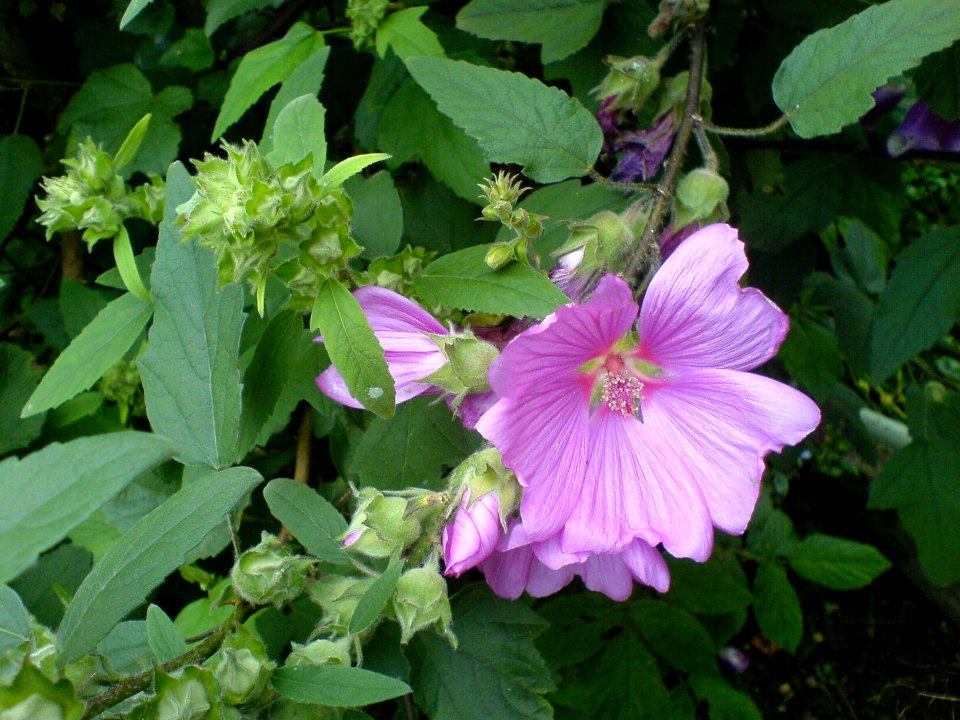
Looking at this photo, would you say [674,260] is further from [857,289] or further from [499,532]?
[857,289]

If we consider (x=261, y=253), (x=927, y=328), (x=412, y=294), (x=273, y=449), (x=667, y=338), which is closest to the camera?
(x=261, y=253)

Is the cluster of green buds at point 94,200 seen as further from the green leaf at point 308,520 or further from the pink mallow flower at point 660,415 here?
the pink mallow flower at point 660,415

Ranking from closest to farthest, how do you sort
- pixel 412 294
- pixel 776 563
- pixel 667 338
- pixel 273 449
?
pixel 667 338 < pixel 412 294 < pixel 273 449 < pixel 776 563

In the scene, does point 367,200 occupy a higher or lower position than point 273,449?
higher

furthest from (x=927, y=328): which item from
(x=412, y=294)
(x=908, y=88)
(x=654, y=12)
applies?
(x=412, y=294)

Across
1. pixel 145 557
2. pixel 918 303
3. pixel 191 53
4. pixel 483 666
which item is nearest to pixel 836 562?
pixel 918 303

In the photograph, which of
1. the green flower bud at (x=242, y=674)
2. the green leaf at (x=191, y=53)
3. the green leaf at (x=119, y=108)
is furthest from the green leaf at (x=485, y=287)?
the green leaf at (x=191, y=53)

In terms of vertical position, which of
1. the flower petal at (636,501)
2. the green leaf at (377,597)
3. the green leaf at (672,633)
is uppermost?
the green leaf at (377,597)
